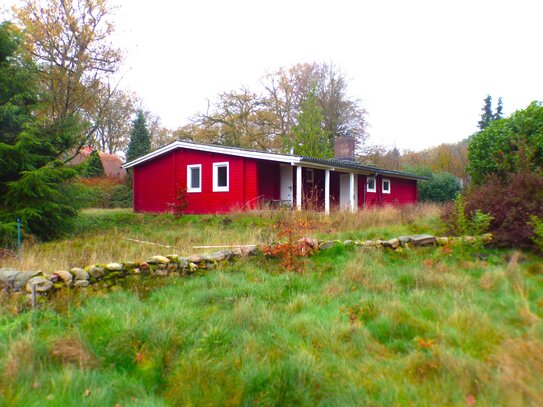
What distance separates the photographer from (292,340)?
364 centimetres

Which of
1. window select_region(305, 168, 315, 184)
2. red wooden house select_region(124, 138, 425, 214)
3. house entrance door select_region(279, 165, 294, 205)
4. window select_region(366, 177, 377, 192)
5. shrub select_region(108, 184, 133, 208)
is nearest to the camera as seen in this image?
red wooden house select_region(124, 138, 425, 214)

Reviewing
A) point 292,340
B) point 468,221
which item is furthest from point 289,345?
point 468,221

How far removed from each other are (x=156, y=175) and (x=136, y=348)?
57.5 feet

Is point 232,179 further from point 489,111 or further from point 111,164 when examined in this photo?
point 489,111

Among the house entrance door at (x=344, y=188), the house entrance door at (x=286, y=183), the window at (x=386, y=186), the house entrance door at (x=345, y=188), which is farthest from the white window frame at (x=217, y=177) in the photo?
the window at (x=386, y=186)

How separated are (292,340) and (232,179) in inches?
554

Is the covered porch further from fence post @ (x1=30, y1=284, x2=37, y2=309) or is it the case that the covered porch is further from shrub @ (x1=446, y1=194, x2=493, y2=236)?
fence post @ (x1=30, y1=284, x2=37, y2=309)

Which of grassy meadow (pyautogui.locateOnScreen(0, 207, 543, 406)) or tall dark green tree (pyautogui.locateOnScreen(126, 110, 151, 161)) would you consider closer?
grassy meadow (pyautogui.locateOnScreen(0, 207, 543, 406))

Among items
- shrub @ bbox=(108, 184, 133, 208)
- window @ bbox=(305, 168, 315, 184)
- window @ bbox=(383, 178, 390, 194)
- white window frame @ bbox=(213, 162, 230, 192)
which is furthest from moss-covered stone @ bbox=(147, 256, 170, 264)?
shrub @ bbox=(108, 184, 133, 208)

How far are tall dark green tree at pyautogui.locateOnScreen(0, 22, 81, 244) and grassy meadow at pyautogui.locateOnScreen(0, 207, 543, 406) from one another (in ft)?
18.3

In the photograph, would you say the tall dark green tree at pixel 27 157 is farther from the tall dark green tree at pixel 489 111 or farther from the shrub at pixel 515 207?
→ the tall dark green tree at pixel 489 111

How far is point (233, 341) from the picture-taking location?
3619mm

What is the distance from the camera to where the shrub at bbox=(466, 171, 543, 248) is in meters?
6.54

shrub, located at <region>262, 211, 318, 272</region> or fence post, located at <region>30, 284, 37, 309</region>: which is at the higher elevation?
shrub, located at <region>262, 211, 318, 272</region>
